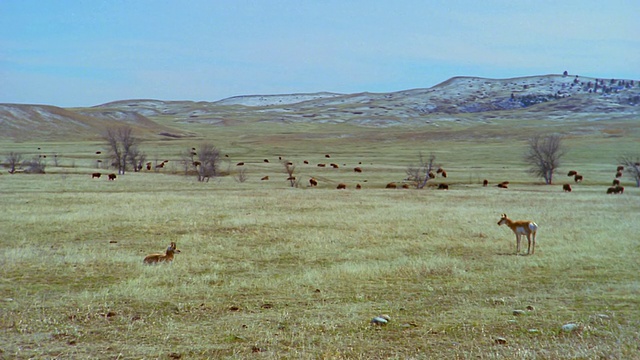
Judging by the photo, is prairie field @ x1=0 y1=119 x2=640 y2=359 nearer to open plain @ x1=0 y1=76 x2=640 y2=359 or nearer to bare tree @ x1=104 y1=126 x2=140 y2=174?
open plain @ x1=0 y1=76 x2=640 y2=359

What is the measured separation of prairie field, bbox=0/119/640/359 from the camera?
7789 mm

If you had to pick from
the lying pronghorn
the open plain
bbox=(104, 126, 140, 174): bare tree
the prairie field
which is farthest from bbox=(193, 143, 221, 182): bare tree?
the lying pronghorn

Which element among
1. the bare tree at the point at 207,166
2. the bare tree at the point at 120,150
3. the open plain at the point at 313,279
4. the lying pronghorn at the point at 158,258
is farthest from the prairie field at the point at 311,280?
the bare tree at the point at 120,150

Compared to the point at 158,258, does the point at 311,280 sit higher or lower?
lower

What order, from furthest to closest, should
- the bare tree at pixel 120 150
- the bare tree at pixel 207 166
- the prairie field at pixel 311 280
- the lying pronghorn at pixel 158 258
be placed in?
the bare tree at pixel 120 150, the bare tree at pixel 207 166, the lying pronghorn at pixel 158 258, the prairie field at pixel 311 280

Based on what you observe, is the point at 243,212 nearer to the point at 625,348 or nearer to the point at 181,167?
the point at 625,348

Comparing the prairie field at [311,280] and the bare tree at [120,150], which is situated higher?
the bare tree at [120,150]

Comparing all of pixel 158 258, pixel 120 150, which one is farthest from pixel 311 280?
pixel 120 150

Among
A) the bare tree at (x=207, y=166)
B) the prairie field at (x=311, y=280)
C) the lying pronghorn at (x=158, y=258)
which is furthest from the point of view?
the bare tree at (x=207, y=166)

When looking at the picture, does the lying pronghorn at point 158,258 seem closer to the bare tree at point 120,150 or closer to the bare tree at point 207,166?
the bare tree at point 207,166

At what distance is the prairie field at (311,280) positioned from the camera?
25.6 ft

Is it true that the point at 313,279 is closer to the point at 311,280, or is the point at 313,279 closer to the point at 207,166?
the point at 311,280

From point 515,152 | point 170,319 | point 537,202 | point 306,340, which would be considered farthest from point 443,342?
point 515,152

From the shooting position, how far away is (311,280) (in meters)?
12.3
